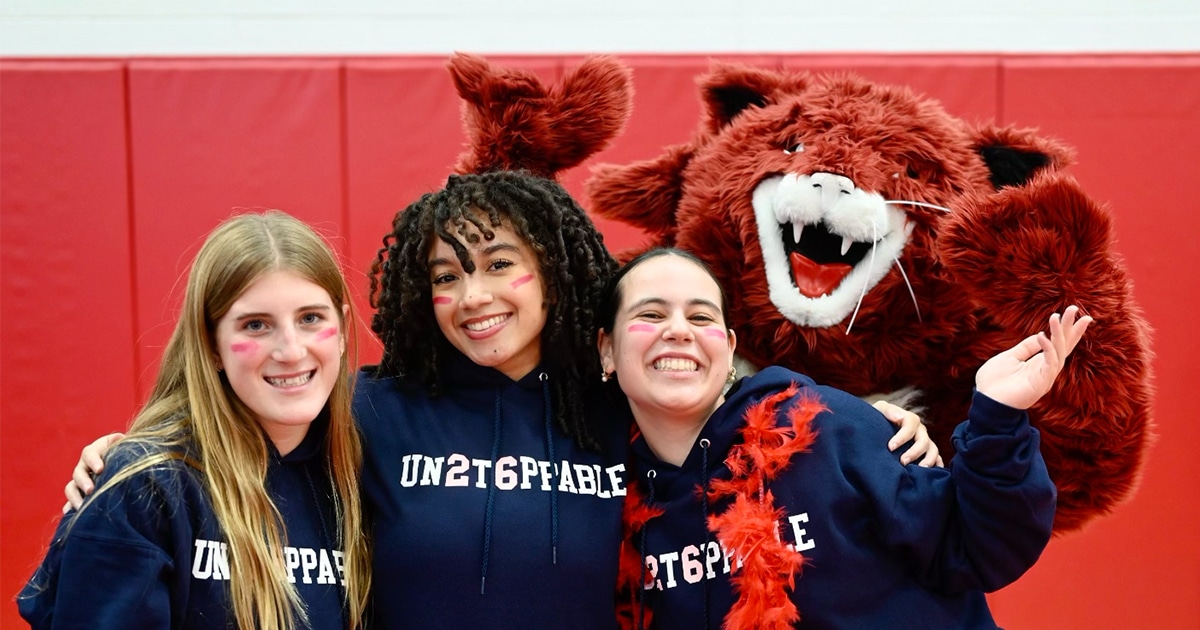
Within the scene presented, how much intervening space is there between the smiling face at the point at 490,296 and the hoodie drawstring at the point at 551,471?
0.09 meters

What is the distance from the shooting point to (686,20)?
2.95 meters

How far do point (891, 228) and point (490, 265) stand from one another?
0.71 metres

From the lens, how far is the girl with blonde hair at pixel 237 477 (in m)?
1.20

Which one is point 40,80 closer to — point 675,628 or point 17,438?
point 17,438

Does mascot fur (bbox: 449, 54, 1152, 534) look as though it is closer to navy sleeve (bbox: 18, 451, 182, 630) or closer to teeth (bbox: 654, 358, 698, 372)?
teeth (bbox: 654, 358, 698, 372)

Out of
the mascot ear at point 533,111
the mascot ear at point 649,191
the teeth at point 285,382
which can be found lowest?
the teeth at point 285,382

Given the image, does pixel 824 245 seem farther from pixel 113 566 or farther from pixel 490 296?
pixel 113 566

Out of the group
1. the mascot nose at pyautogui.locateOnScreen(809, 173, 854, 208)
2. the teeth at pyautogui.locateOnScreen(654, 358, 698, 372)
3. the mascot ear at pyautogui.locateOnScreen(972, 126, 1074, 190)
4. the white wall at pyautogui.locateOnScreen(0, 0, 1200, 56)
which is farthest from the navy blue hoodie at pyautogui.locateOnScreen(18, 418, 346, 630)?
the white wall at pyautogui.locateOnScreen(0, 0, 1200, 56)

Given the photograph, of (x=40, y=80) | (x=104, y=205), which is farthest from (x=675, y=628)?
(x=40, y=80)

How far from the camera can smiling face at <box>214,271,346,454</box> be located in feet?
4.43

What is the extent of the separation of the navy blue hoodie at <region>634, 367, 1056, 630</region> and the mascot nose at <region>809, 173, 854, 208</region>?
341mm

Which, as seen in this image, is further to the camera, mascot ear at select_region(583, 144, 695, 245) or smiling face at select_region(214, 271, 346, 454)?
mascot ear at select_region(583, 144, 695, 245)

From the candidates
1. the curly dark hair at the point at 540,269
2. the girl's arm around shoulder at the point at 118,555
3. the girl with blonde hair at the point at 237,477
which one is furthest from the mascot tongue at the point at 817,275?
the girl's arm around shoulder at the point at 118,555

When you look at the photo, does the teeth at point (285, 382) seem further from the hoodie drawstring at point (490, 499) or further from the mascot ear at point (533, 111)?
the mascot ear at point (533, 111)
